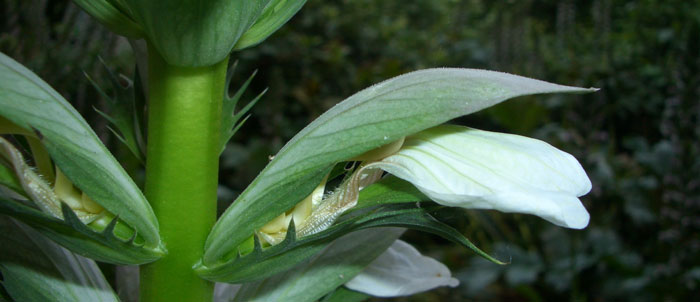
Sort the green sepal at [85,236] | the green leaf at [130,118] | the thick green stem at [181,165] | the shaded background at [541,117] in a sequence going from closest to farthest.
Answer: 1. the green sepal at [85,236]
2. the thick green stem at [181,165]
3. the green leaf at [130,118]
4. the shaded background at [541,117]

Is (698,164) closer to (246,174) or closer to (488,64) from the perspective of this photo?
(246,174)

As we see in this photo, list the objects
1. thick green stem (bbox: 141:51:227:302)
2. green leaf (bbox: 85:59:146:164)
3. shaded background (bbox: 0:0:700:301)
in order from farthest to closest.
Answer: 1. shaded background (bbox: 0:0:700:301)
2. green leaf (bbox: 85:59:146:164)
3. thick green stem (bbox: 141:51:227:302)

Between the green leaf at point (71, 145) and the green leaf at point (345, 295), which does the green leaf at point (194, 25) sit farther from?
the green leaf at point (345, 295)

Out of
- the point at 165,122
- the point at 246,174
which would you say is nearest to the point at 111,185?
the point at 165,122

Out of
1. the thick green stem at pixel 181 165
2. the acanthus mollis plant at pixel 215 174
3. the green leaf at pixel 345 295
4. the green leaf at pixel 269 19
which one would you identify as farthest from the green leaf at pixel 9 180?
the green leaf at pixel 345 295

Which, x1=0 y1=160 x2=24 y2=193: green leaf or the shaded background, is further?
the shaded background

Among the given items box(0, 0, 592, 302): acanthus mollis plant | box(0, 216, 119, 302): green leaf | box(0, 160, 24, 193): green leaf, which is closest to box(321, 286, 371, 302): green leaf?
box(0, 0, 592, 302): acanthus mollis plant

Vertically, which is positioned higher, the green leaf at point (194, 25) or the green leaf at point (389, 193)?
the green leaf at point (194, 25)

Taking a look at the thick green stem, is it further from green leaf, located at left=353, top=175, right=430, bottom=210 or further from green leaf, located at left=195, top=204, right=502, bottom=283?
green leaf, located at left=353, top=175, right=430, bottom=210
